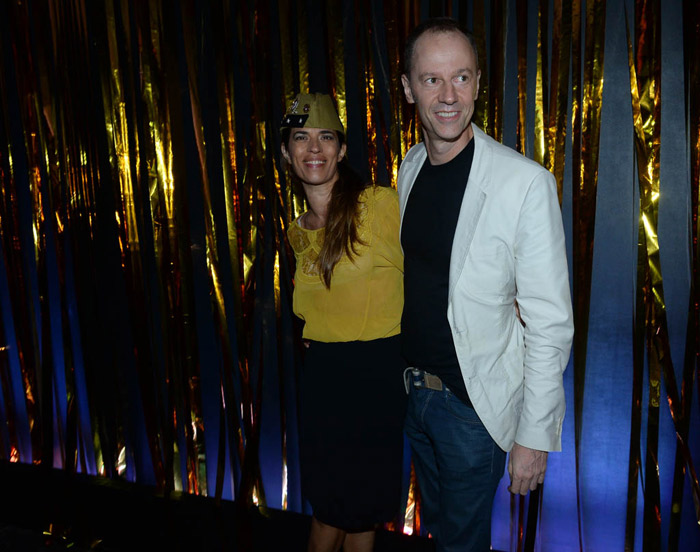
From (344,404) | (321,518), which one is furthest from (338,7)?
(321,518)

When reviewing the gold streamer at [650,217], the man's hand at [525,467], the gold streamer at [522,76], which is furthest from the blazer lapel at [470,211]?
the gold streamer at [650,217]

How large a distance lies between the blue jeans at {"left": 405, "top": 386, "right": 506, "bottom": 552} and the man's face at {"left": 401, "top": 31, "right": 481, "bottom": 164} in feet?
2.02

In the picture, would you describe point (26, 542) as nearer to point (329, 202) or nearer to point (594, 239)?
point (329, 202)

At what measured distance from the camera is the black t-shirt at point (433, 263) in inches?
48.6

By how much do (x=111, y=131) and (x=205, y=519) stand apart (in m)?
1.70

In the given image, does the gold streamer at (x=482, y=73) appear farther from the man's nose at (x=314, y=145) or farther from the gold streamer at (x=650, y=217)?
the man's nose at (x=314, y=145)

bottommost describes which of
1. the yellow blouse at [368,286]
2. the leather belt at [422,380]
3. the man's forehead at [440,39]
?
the leather belt at [422,380]

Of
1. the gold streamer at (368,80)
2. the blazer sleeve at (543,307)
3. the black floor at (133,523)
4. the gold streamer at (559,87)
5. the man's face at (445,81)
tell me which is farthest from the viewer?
the black floor at (133,523)

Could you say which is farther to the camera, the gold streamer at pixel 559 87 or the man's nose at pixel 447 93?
the gold streamer at pixel 559 87

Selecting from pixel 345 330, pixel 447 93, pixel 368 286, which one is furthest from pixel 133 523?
pixel 447 93

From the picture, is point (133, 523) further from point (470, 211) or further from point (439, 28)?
point (439, 28)

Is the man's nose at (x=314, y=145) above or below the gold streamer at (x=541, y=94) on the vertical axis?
below

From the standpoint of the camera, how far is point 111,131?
2.27 metres

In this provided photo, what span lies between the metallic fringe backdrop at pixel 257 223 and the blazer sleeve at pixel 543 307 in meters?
0.28
